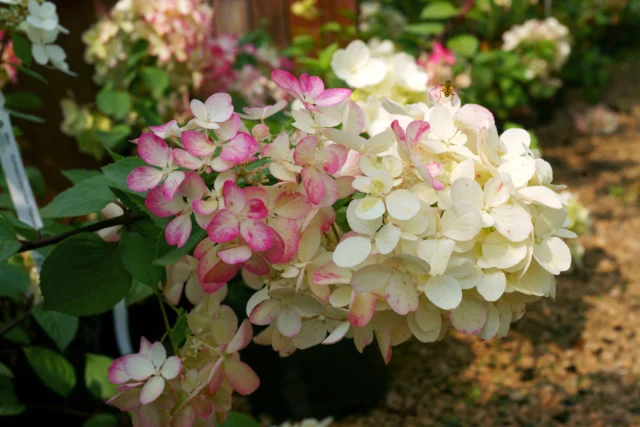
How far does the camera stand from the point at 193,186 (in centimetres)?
56

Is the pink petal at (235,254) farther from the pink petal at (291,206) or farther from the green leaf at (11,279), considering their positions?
the green leaf at (11,279)

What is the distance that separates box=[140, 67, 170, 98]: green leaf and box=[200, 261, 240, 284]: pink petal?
46.0 inches

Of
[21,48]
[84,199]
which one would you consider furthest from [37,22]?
[84,199]

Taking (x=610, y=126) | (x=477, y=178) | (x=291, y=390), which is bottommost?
(x=610, y=126)

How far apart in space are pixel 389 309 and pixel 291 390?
884mm

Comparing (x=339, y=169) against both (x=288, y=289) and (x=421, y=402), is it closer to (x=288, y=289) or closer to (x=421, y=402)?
(x=288, y=289)

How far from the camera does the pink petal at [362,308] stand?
566 mm

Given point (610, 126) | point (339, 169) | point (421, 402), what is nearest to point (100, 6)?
point (421, 402)

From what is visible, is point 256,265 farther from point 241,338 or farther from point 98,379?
point 98,379

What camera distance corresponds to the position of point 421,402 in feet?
5.00

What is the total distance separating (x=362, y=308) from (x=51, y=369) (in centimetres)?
80

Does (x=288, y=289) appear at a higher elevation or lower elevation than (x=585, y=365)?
higher

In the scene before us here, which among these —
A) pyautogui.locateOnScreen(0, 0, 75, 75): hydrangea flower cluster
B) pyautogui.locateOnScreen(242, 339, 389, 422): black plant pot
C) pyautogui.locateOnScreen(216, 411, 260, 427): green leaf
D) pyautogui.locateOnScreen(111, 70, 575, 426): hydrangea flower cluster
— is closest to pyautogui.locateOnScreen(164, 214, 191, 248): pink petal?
pyautogui.locateOnScreen(111, 70, 575, 426): hydrangea flower cluster

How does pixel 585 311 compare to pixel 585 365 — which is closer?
pixel 585 365
